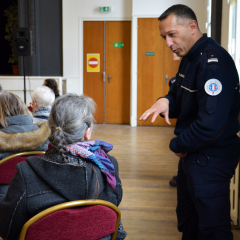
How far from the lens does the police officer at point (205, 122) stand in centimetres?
139

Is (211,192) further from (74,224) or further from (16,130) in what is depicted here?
(16,130)

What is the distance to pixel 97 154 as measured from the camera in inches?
52.8

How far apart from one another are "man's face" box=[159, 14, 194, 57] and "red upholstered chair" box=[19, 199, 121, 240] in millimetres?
807

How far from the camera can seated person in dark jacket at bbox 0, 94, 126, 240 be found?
1212 mm

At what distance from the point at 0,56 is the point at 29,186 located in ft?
Answer: 35.4

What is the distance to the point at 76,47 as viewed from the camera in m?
7.94

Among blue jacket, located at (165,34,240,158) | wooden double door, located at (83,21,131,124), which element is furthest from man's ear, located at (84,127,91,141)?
wooden double door, located at (83,21,131,124)

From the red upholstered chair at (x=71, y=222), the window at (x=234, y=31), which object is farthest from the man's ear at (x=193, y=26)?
the window at (x=234, y=31)

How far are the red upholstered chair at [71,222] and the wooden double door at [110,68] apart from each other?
6.58 metres

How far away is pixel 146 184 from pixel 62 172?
2.47 metres

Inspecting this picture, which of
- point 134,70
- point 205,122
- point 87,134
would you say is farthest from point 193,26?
point 134,70

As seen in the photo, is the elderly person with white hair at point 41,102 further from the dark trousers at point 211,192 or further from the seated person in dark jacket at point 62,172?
the dark trousers at point 211,192

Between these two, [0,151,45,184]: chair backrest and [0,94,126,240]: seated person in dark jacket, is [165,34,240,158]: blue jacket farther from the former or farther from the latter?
[0,151,45,184]: chair backrest

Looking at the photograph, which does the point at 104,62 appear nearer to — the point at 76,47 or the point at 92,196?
the point at 76,47
